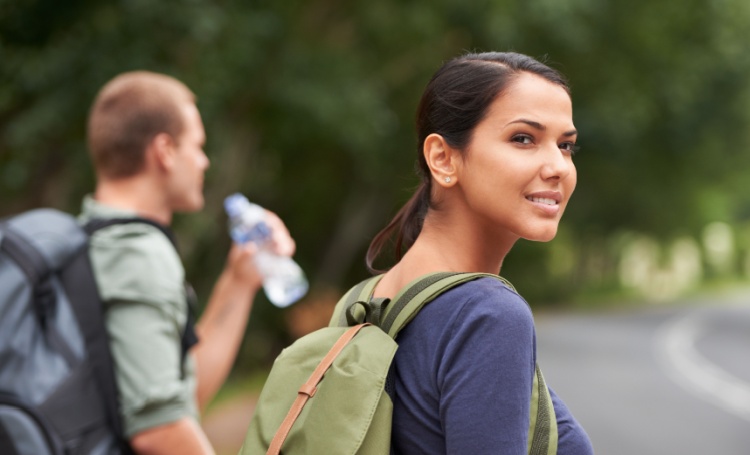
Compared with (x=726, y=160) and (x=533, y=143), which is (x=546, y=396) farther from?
(x=726, y=160)

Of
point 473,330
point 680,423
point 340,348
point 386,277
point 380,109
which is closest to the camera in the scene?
point 473,330

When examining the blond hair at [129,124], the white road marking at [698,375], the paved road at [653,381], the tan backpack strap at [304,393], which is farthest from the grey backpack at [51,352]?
the white road marking at [698,375]

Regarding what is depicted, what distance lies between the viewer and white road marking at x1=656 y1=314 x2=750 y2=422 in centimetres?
1438

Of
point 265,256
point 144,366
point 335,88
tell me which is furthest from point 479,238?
point 335,88

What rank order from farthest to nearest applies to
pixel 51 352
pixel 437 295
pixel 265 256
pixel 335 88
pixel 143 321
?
pixel 335 88, pixel 265 256, pixel 143 321, pixel 51 352, pixel 437 295

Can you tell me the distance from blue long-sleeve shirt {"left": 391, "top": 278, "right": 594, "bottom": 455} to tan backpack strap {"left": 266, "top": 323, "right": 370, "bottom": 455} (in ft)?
0.42

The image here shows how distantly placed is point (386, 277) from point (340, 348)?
198mm

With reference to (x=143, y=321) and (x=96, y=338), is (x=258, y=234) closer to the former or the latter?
(x=143, y=321)

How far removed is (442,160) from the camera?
1861 millimetres

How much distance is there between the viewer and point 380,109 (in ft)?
43.4

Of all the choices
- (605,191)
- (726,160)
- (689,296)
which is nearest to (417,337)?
(726,160)

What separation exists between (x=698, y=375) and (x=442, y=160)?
1688 centimetres

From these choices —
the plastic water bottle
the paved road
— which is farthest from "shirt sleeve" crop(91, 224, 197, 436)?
the paved road

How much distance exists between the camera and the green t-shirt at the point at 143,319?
256cm
